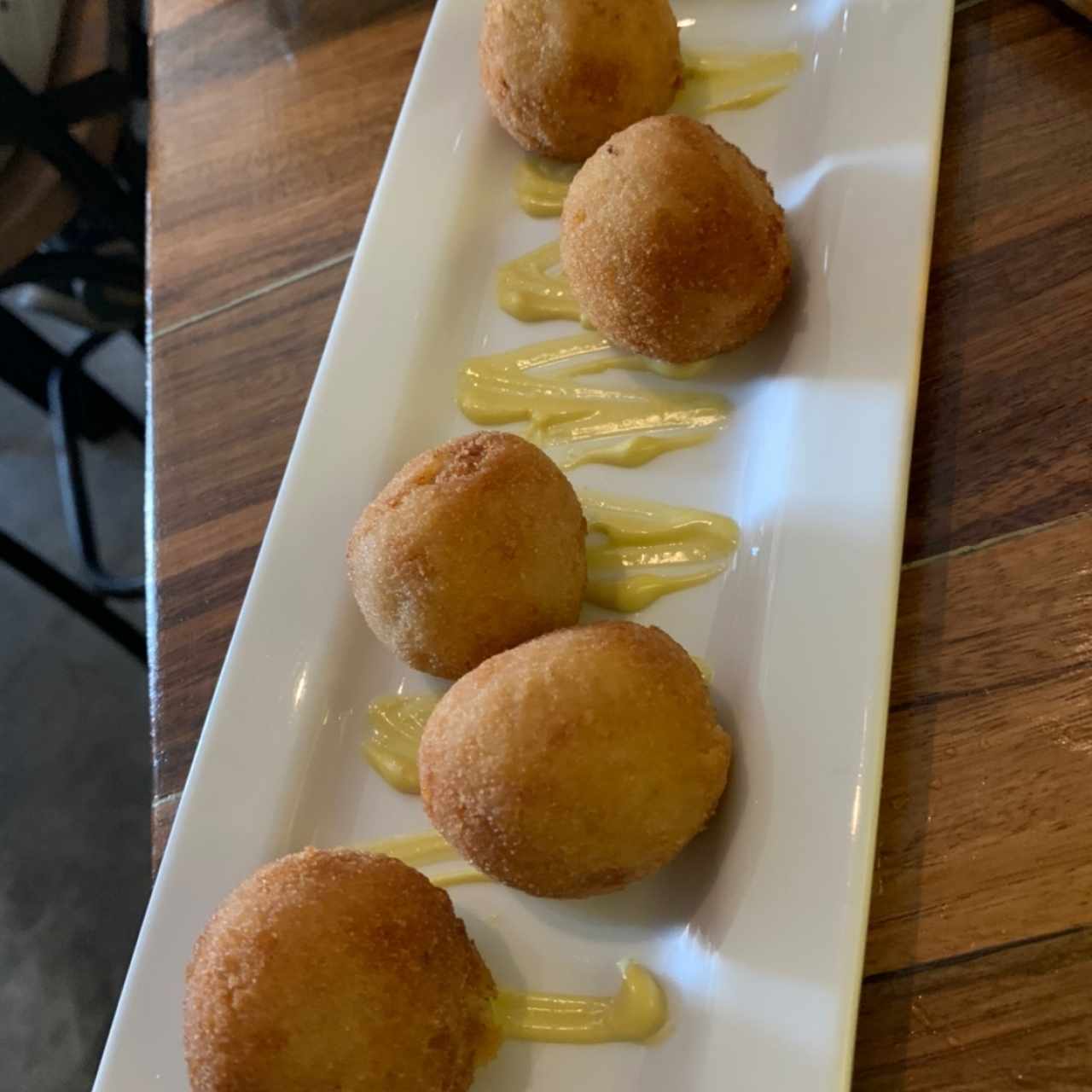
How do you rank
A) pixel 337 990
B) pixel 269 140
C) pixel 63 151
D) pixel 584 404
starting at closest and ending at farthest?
pixel 337 990 < pixel 584 404 < pixel 269 140 < pixel 63 151

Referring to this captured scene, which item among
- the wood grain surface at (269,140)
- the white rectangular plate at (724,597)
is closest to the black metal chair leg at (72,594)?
the wood grain surface at (269,140)

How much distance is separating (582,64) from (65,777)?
149 cm

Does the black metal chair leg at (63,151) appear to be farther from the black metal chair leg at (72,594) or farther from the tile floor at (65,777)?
the tile floor at (65,777)

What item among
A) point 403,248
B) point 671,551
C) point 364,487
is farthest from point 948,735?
point 403,248

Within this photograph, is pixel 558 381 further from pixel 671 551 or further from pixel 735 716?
pixel 735 716

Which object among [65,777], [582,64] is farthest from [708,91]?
[65,777]

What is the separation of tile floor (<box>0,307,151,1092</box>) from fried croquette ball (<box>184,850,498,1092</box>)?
111cm

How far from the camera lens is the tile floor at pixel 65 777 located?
169cm

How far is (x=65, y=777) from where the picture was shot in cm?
187

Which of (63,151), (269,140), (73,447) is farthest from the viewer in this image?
(73,447)

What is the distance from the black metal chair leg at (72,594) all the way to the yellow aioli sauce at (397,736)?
3.27 ft

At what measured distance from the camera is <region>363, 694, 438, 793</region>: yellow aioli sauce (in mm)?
859

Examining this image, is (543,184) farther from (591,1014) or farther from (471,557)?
(591,1014)

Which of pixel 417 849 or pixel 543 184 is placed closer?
pixel 417 849
